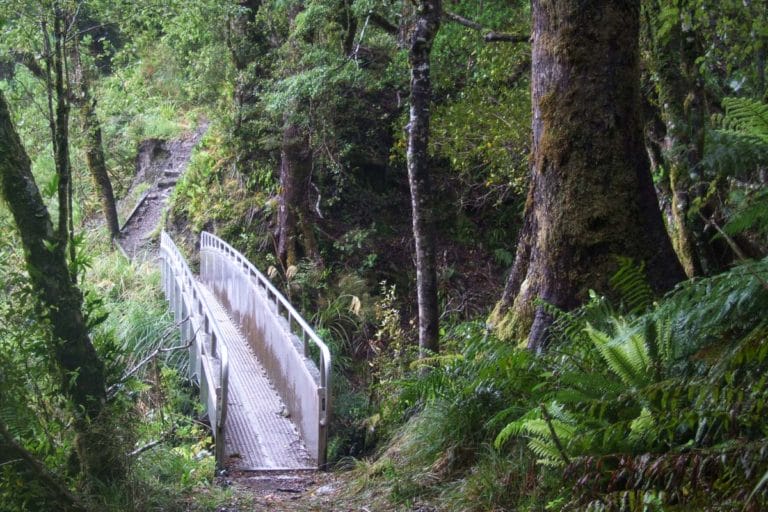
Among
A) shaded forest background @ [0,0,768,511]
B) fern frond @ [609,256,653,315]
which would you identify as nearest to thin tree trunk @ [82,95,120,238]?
shaded forest background @ [0,0,768,511]

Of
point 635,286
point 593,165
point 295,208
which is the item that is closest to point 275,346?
point 295,208

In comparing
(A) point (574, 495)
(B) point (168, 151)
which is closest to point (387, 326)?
(A) point (574, 495)

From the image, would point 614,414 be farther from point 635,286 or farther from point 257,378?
point 257,378

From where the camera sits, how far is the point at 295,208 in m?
17.6

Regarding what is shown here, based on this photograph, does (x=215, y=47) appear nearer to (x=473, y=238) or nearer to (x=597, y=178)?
(x=473, y=238)

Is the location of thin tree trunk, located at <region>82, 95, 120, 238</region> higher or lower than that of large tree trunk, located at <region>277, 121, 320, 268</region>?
higher

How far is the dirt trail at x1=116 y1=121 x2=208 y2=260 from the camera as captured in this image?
82.8 ft

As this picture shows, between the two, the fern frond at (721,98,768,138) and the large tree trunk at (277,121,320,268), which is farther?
the large tree trunk at (277,121,320,268)

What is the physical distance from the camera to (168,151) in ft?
99.8

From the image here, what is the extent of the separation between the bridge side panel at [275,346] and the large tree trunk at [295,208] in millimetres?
1668

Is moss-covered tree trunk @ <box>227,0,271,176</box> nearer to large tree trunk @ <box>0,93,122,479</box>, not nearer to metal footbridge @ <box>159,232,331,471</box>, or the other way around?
metal footbridge @ <box>159,232,331,471</box>

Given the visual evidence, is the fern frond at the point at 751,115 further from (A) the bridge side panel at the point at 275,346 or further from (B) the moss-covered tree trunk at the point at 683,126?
(A) the bridge side panel at the point at 275,346

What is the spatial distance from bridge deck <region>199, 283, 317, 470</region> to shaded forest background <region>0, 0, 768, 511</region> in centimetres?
44

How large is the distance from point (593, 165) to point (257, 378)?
7.47 metres
